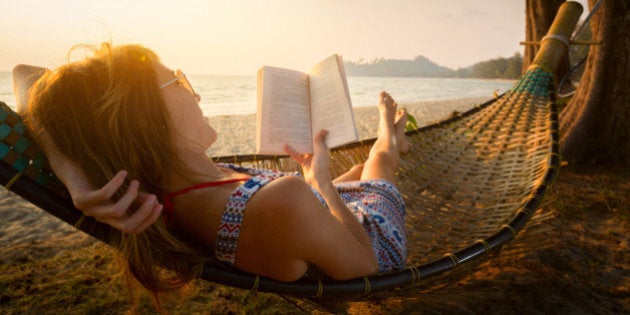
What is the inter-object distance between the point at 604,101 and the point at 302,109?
2792 millimetres

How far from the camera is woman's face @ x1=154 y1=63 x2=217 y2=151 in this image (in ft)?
3.29

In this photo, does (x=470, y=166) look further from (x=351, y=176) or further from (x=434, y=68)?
(x=434, y=68)

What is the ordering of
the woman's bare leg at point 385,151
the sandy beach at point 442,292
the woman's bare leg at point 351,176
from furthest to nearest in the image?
the woman's bare leg at point 351,176 < the woman's bare leg at point 385,151 < the sandy beach at point 442,292

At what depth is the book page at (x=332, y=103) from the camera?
4.52ft

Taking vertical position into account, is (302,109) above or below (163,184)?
above

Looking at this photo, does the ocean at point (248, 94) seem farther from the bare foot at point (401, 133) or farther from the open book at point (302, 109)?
the open book at point (302, 109)

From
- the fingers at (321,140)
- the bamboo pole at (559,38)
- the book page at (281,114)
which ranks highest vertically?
the bamboo pole at (559,38)

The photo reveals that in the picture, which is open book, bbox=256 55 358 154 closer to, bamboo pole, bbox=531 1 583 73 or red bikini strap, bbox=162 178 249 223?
red bikini strap, bbox=162 178 249 223

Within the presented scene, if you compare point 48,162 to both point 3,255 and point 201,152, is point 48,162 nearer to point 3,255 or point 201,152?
point 201,152

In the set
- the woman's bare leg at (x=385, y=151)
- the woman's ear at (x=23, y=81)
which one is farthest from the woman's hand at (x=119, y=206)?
the woman's bare leg at (x=385, y=151)

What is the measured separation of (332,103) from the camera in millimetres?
1426

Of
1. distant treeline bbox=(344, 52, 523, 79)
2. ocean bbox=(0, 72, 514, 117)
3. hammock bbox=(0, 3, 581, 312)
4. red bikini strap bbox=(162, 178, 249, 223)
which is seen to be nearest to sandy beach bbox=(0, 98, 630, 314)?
hammock bbox=(0, 3, 581, 312)

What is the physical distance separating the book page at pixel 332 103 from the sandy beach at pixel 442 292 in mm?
685

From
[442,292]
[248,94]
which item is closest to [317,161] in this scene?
[442,292]
